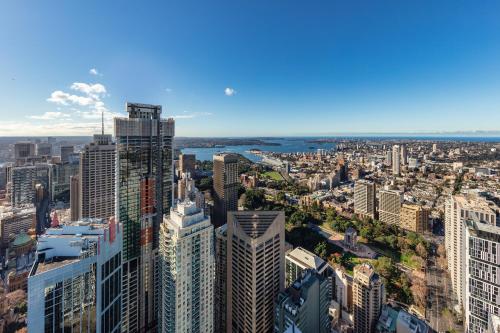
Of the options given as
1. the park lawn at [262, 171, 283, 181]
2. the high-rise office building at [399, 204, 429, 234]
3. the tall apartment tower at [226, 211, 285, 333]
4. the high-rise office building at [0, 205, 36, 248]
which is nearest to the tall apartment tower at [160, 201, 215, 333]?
the tall apartment tower at [226, 211, 285, 333]

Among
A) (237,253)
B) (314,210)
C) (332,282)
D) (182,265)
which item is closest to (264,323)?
(237,253)

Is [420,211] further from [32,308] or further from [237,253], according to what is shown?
[32,308]

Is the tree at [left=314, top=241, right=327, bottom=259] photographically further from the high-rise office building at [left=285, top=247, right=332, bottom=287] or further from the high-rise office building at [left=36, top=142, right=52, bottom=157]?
the high-rise office building at [left=36, top=142, right=52, bottom=157]

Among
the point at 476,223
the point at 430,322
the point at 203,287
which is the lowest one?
the point at 430,322

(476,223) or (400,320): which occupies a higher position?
(476,223)

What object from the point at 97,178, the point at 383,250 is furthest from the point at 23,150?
the point at 383,250

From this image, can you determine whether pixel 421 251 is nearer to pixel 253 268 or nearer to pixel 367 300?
pixel 367 300
